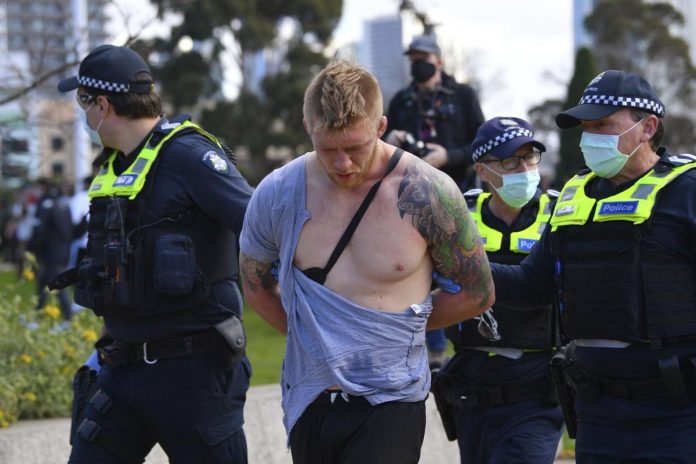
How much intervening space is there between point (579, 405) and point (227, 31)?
25511 mm

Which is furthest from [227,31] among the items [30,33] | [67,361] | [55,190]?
[67,361]

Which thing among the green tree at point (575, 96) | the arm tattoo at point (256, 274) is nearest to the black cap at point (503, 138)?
the arm tattoo at point (256, 274)

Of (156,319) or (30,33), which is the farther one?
(30,33)

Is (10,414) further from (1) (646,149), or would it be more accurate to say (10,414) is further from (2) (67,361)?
(1) (646,149)

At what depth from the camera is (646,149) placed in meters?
4.29

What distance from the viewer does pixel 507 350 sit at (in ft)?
16.8

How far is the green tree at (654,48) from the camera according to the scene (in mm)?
41562

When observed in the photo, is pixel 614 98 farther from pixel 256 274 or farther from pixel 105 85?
pixel 105 85

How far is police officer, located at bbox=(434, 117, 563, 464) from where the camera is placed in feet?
16.6

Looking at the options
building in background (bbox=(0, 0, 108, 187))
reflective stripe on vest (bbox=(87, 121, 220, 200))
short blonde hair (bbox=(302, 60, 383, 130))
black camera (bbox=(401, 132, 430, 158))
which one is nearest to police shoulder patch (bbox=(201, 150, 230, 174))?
reflective stripe on vest (bbox=(87, 121, 220, 200))

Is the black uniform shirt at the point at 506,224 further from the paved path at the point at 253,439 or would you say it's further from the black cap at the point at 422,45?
the black cap at the point at 422,45

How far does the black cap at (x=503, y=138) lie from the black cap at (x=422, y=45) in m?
2.39

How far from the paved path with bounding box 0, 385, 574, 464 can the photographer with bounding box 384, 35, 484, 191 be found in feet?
5.98

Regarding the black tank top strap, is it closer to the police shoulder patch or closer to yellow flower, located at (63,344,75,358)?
the police shoulder patch
